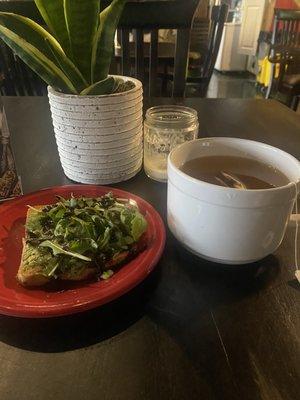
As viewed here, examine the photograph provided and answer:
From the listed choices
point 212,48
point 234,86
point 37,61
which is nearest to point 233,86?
point 234,86

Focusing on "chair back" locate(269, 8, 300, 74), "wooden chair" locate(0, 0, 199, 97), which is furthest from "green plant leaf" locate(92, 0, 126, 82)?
"chair back" locate(269, 8, 300, 74)

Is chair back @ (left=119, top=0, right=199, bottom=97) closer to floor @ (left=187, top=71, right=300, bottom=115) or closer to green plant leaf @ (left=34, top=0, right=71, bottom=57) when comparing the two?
green plant leaf @ (left=34, top=0, right=71, bottom=57)

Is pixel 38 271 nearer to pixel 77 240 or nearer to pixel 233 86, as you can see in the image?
pixel 77 240

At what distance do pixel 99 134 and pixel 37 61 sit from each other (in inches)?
4.9

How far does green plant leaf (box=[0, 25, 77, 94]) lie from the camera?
0.43m

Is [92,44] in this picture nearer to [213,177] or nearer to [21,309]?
[213,177]

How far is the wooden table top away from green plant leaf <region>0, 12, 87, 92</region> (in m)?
0.27

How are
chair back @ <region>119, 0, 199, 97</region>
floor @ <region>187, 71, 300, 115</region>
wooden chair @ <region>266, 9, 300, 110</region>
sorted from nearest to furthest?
1. chair back @ <region>119, 0, 199, 97</region>
2. wooden chair @ <region>266, 9, 300, 110</region>
3. floor @ <region>187, 71, 300, 115</region>

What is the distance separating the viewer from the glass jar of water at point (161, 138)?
1.81 feet

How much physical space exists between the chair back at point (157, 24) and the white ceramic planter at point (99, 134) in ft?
1.68

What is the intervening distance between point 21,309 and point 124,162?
0.30 m

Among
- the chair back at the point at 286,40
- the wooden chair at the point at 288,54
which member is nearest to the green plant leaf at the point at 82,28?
the wooden chair at the point at 288,54

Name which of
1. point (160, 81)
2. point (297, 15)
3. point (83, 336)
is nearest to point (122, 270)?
point (83, 336)

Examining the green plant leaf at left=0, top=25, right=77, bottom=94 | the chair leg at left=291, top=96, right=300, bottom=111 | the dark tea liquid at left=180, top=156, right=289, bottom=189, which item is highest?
the green plant leaf at left=0, top=25, right=77, bottom=94
